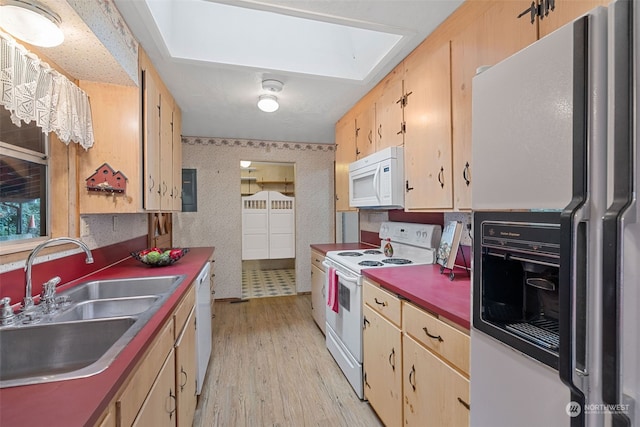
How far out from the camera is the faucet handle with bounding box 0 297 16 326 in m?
1.05

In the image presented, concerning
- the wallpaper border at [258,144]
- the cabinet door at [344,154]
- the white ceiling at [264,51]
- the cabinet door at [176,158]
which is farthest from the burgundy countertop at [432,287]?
the wallpaper border at [258,144]

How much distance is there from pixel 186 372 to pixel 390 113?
2.25 metres

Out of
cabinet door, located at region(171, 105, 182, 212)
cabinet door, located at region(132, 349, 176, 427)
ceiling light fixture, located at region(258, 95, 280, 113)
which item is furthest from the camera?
cabinet door, located at region(171, 105, 182, 212)

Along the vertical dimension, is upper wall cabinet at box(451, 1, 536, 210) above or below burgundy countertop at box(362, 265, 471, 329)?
above

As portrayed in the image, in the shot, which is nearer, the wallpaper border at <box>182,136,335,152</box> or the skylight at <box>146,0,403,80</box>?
the skylight at <box>146,0,403,80</box>

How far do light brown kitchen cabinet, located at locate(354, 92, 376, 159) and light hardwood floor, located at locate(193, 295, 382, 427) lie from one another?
197 cm

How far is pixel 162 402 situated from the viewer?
3.82 feet

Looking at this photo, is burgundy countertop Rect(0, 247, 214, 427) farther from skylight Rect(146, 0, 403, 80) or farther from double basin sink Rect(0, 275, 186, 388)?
skylight Rect(146, 0, 403, 80)

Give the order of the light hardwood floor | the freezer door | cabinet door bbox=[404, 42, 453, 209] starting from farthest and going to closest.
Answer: the light hardwood floor < cabinet door bbox=[404, 42, 453, 209] < the freezer door

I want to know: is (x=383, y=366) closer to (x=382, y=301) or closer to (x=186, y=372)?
(x=382, y=301)

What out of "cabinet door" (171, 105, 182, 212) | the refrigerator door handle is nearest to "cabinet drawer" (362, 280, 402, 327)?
the refrigerator door handle

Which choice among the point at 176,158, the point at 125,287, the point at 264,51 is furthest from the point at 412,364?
the point at 176,158

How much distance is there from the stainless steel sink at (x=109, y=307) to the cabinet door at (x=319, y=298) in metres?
1.77

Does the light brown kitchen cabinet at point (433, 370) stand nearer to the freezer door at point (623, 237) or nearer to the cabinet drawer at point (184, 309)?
the freezer door at point (623, 237)
